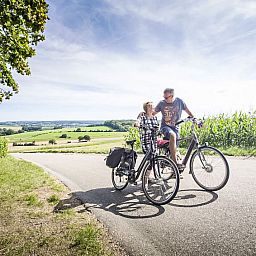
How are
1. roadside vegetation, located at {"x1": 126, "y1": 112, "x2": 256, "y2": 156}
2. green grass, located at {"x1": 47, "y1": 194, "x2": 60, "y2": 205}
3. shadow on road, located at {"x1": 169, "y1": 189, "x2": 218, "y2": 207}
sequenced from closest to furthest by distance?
1. shadow on road, located at {"x1": 169, "y1": 189, "x2": 218, "y2": 207}
2. green grass, located at {"x1": 47, "y1": 194, "x2": 60, "y2": 205}
3. roadside vegetation, located at {"x1": 126, "y1": 112, "x2": 256, "y2": 156}

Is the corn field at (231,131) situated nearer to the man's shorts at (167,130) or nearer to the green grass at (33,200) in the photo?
the man's shorts at (167,130)

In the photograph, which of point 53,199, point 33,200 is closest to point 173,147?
point 53,199

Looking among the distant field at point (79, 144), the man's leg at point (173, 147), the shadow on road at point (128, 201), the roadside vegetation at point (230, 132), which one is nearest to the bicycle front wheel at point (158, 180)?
the shadow on road at point (128, 201)

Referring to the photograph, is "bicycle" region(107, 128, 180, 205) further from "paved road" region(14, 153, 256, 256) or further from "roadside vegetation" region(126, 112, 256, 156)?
"roadside vegetation" region(126, 112, 256, 156)

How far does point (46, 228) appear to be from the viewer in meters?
3.82

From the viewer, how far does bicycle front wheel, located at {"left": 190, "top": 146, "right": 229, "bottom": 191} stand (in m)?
5.36

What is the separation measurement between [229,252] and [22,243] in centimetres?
253

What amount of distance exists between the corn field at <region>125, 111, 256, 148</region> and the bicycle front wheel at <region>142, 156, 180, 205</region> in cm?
985

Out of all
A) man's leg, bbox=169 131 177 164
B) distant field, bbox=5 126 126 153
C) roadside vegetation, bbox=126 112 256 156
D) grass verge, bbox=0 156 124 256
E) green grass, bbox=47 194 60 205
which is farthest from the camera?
distant field, bbox=5 126 126 153

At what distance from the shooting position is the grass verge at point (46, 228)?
123 inches

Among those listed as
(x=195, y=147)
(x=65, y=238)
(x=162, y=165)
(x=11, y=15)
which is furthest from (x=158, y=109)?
(x=11, y=15)

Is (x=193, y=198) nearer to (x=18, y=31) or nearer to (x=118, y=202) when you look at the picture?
(x=118, y=202)

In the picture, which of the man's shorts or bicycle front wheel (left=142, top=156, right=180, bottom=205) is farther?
the man's shorts

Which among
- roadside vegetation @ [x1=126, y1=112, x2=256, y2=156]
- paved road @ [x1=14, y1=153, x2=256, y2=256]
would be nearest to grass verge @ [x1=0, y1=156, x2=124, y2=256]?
paved road @ [x1=14, y1=153, x2=256, y2=256]
